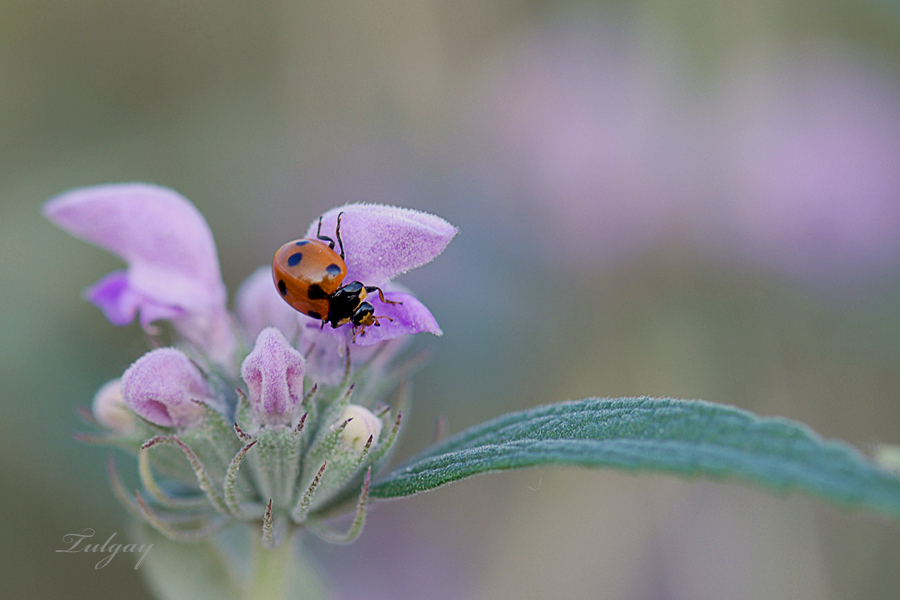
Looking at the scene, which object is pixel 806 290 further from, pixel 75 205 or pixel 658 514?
pixel 75 205

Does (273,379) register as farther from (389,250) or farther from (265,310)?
(265,310)

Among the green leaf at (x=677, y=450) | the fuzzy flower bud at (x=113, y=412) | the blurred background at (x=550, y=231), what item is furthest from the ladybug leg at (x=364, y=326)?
the blurred background at (x=550, y=231)

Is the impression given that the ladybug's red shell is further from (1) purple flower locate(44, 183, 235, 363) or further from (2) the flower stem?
(2) the flower stem

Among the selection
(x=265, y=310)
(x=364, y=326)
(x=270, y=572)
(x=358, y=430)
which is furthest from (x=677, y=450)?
(x=265, y=310)

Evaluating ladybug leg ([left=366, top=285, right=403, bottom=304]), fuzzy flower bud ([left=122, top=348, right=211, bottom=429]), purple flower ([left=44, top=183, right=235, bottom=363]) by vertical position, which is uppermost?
ladybug leg ([left=366, top=285, right=403, bottom=304])

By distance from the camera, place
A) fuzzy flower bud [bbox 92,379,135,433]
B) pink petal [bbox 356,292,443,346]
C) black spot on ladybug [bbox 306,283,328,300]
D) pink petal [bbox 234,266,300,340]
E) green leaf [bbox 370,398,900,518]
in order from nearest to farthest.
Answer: green leaf [bbox 370,398,900,518], pink petal [bbox 356,292,443,346], black spot on ladybug [bbox 306,283,328,300], fuzzy flower bud [bbox 92,379,135,433], pink petal [bbox 234,266,300,340]

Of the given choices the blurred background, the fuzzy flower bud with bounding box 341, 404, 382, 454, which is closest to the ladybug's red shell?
the fuzzy flower bud with bounding box 341, 404, 382, 454
